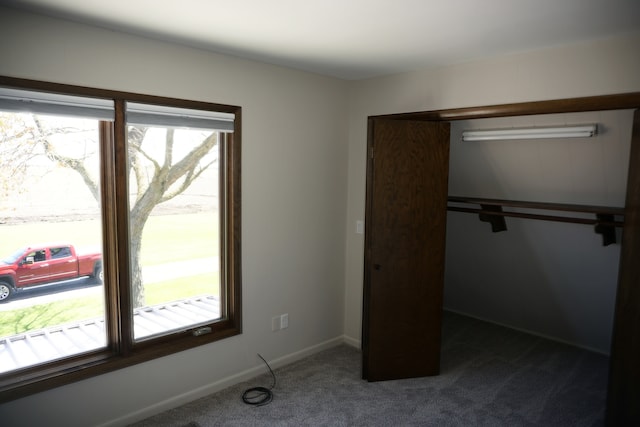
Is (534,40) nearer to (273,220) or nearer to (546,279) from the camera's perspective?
(273,220)

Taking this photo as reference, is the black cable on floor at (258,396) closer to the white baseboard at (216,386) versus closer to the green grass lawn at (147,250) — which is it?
the white baseboard at (216,386)

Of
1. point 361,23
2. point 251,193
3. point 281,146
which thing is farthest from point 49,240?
point 361,23

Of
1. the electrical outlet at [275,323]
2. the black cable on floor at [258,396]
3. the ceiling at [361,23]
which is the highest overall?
the ceiling at [361,23]

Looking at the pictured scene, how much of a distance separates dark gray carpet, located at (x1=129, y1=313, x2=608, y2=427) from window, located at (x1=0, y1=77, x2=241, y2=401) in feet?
1.79

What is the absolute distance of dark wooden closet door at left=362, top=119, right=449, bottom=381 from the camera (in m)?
2.96

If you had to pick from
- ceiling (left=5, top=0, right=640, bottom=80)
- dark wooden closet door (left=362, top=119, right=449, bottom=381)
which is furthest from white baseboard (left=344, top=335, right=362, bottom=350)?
ceiling (left=5, top=0, right=640, bottom=80)

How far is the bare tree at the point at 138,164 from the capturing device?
2.14 m

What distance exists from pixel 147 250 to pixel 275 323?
44.5 inches

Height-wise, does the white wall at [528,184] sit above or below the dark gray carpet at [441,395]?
above

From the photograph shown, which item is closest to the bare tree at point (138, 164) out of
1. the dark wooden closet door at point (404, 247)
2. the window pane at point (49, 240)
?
the window pane at point (49, 240)

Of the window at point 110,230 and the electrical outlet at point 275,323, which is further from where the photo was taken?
the electrical outlet at point 275,323

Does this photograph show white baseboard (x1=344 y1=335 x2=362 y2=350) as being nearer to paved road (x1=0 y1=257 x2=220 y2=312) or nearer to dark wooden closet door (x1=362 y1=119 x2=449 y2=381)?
dark wooden closet door (x1=362 y1=119 x2=449 y2=381)

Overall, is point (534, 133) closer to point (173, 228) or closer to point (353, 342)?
point (353, 342)

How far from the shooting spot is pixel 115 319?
2.48m
